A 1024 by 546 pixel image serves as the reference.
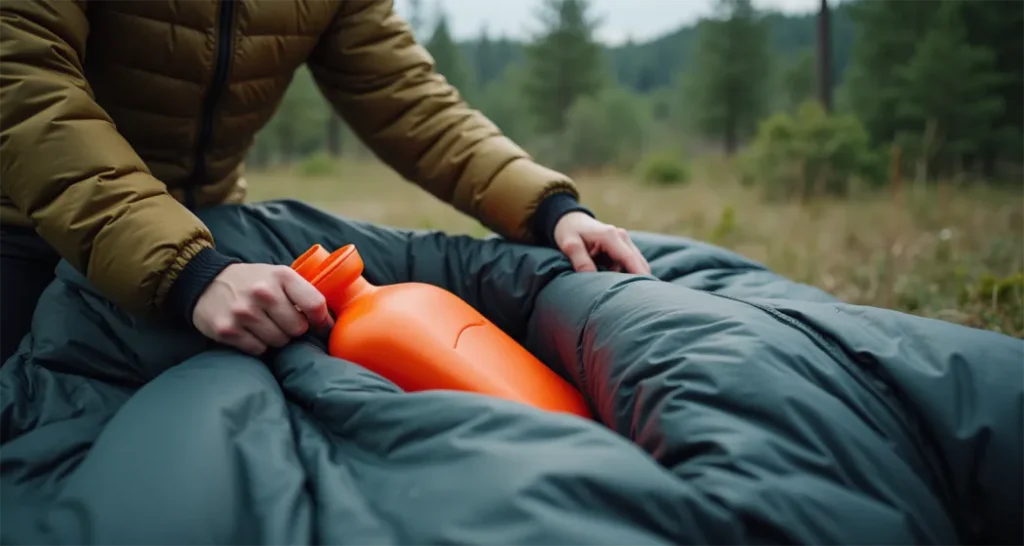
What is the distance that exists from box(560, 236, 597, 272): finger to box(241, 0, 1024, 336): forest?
3.86 feet

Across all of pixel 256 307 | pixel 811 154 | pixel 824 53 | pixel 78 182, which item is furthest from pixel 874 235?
pixel 824 53

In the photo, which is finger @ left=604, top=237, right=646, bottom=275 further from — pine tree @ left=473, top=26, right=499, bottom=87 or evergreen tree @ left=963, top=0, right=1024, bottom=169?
pine tree @ left=473, top=26, right=499, bottom=87

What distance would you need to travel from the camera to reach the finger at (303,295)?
34.9 inches

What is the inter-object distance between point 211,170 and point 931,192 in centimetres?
497

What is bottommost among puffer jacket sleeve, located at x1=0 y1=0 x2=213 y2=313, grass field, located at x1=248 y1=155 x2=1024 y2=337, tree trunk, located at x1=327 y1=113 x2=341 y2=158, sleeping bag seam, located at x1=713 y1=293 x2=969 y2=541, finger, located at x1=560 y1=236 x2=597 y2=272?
tree trunk, located at x1=327 y1=113 x2=341 y2=158

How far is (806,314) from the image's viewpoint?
0.81 metres

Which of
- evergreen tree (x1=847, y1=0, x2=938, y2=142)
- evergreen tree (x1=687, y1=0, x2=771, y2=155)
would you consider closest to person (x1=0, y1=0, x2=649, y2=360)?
evergreen tree (x1=847, y1=0, x2=938, y2=142)

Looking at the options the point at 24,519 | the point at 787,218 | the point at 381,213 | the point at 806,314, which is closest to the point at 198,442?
the point at 24,519

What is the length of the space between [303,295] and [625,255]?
522 mm

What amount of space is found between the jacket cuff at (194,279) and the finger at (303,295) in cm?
9

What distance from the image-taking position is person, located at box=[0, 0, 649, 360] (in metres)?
0.90

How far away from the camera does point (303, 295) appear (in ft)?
2.91

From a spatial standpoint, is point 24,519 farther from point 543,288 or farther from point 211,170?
point 211,170

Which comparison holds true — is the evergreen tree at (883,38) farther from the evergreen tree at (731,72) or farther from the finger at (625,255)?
the finger at (625,255)
